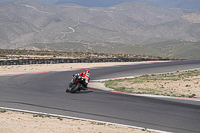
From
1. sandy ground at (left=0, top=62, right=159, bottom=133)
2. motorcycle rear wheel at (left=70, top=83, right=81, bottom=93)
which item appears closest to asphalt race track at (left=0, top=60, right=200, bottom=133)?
sandy ground at (left=0, top=62, right=159, bottom=133)

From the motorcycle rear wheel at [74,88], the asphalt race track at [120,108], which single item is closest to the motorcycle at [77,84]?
the motorcycle rear wheel at [74,88]

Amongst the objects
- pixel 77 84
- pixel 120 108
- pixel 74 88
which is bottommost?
pixel 120 108

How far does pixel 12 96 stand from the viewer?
14.0m

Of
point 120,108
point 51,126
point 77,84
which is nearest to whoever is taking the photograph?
point 51,126

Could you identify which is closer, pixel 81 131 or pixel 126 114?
pixel 81 131

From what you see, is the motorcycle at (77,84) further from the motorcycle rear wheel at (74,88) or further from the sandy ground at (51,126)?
the sandy ground at (51,126)

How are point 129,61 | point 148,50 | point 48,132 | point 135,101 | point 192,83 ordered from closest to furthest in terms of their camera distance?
1. point 48,132
2. point 135,101
3. point 192,83
4. point 129,61
5. point 148,50

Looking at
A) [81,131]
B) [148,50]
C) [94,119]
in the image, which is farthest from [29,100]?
[148,50]

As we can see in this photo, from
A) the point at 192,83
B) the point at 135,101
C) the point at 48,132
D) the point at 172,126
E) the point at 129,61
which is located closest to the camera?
the point at 48,132

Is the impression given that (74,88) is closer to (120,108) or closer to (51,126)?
(120,108)

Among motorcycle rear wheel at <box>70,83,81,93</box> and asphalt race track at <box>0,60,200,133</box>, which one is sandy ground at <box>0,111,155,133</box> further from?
motorcycle rear wheel at <box>70,83,81,93</box>

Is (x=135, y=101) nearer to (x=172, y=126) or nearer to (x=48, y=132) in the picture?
(x=172, y=126)

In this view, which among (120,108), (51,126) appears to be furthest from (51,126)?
(120,108)

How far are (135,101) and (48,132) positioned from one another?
5907mm
